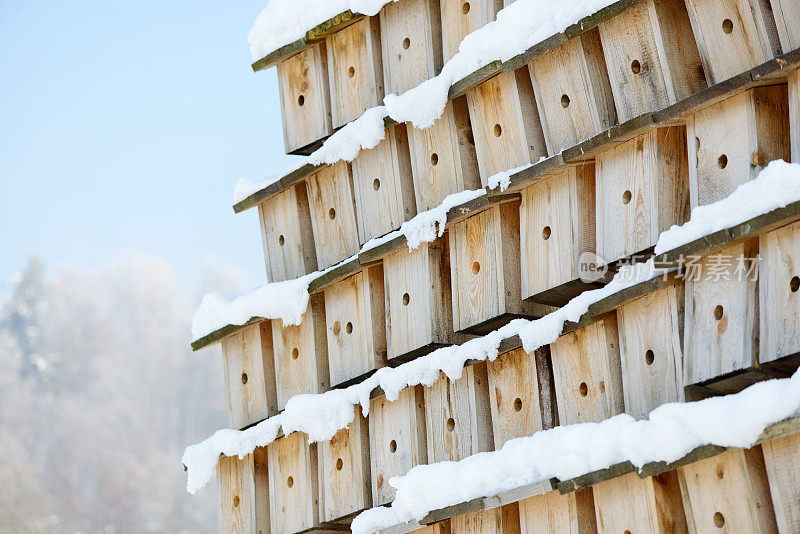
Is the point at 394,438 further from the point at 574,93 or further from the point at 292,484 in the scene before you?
the point at 574,93

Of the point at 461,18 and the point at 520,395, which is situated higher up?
the point at 461,18

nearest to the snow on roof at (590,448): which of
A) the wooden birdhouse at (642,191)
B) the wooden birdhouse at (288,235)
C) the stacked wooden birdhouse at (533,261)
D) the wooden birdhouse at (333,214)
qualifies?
the stacked wooden birdhouse at (533,261)

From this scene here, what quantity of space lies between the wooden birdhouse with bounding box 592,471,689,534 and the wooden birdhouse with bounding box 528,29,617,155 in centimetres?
114

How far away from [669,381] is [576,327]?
13.9 inches

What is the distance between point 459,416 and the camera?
12.7ft

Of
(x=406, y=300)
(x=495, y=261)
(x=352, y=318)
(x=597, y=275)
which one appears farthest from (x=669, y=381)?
(x=352, y=318)

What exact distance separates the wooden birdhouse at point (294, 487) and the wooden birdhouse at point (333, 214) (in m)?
0.75

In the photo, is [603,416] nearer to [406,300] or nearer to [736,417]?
[736,417]

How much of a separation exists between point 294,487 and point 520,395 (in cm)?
119

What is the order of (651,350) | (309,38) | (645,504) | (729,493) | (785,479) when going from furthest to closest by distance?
1. (309,38)
2. (651,350)
3. (645,504)
4. (729,493)
5. (785,479)

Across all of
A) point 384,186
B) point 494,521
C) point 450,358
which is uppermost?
point 384,186

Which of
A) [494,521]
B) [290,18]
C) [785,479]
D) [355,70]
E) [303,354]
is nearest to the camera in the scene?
[785,479]

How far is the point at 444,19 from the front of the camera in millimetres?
4340

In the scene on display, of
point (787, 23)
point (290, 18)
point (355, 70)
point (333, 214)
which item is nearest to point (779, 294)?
point (787, 23)
